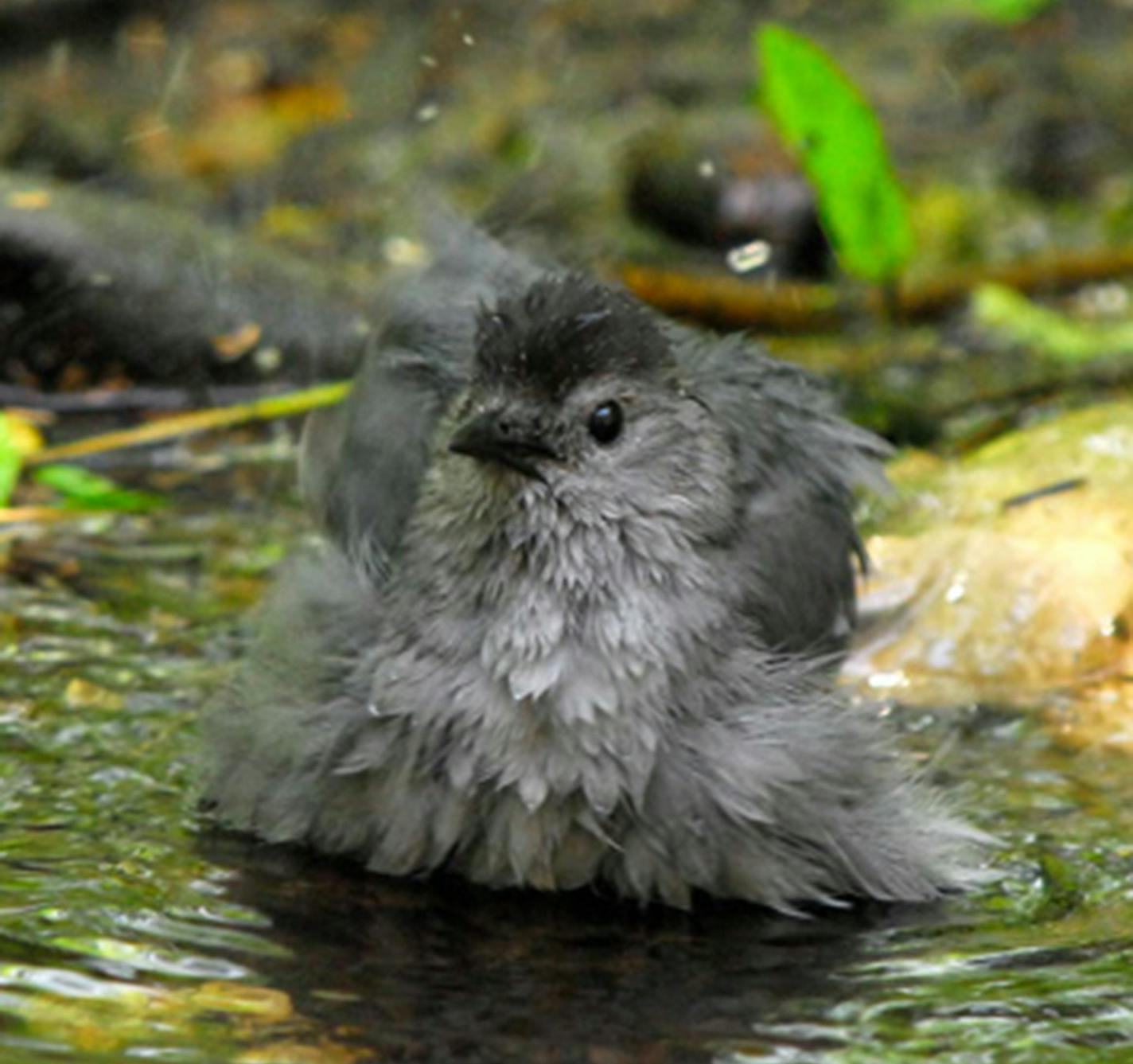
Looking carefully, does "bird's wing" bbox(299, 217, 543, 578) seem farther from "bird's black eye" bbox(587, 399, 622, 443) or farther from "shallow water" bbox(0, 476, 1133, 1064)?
"shallow water" bbox(0, 476, 1133, 1064)

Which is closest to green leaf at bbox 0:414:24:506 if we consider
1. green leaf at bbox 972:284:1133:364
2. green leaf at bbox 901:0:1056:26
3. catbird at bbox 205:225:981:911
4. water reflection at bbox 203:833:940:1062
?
catbird at bbox 205:225:981:911

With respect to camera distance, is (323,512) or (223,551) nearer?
(323,512)

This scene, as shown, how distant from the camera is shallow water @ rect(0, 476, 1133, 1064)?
326 centimetres

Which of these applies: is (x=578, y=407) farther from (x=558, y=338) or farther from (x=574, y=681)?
(x=574, y=681)

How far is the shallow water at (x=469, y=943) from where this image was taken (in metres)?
3.26

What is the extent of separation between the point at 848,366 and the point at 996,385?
0.45 meters

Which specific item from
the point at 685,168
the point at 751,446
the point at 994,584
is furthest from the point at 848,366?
the point at 751,446

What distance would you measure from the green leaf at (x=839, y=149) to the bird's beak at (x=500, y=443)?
115 inches

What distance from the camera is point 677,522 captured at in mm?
4133

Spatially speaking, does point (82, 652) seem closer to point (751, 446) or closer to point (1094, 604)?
point (751, 446)

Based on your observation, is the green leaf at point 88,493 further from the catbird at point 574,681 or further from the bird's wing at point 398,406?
the catbird at point 574,681

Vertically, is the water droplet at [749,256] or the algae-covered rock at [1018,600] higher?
the water droplet at [749,256]

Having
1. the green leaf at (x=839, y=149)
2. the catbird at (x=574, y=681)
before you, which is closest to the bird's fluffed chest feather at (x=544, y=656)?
the catbird at (x=574, y=681)

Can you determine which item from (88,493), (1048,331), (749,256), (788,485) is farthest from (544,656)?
(749,256)
